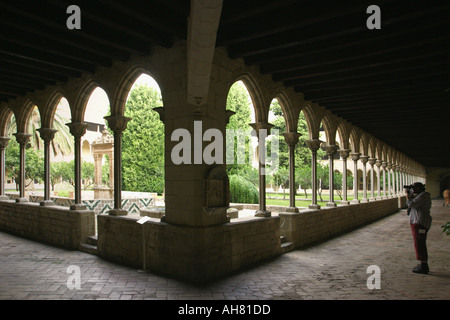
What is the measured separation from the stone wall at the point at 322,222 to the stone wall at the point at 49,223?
3.83 m

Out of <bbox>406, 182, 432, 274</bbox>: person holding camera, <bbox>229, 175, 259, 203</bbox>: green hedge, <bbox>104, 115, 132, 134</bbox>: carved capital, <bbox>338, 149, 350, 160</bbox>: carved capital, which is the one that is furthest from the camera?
<bbox>229, 175, 259, 203</bbox>: green hedge

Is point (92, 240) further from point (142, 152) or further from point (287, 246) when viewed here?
point (142, 152)

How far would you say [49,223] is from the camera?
675 cm

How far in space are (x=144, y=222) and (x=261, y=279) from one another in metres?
1.78

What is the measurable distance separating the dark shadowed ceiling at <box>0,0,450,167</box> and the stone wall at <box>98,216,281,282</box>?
2.59m

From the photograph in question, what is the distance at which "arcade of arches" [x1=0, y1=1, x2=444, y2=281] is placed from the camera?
426 centimetres

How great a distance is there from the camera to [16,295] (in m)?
3.67

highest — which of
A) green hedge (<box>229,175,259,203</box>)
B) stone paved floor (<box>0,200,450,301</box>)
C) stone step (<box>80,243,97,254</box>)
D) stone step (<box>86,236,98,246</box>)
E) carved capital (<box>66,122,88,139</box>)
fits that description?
carved capital (<box>66,122,88,139</box>)

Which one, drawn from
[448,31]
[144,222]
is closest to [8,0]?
[144,222]

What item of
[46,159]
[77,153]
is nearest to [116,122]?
[77,153]

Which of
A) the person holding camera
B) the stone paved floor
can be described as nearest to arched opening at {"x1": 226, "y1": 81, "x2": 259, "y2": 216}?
the stone paved floor

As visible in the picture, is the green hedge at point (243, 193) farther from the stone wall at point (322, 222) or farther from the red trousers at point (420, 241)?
the red trousers at point (420, 241)

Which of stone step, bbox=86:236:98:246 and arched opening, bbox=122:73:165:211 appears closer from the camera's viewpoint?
stone step, bbox=86:236:98:246

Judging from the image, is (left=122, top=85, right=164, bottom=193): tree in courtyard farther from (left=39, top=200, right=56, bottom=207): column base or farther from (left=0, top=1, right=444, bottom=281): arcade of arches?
(left=39, top=200, right=56, bottom=207): column base
